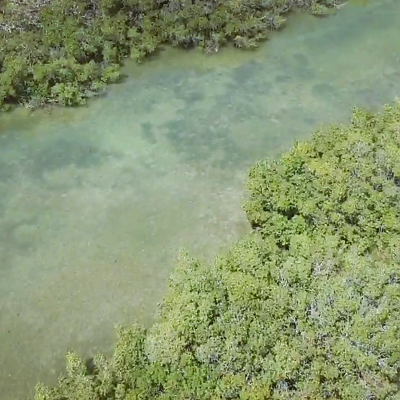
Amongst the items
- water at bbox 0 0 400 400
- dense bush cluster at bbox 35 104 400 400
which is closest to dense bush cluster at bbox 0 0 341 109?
water at bbox 0 0 400 400

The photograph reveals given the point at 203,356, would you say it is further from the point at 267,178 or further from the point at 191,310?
the point at 267,178

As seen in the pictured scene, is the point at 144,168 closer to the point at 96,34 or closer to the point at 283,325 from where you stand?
the point at 96,34

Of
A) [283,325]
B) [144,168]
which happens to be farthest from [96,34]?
[283,325]

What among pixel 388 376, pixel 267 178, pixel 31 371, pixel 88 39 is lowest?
pixel 31 371

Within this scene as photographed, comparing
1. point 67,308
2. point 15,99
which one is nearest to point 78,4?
point 15,99

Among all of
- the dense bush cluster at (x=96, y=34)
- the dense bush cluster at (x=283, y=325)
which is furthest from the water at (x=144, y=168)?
the dense bush cluster at (x=283, y=325)

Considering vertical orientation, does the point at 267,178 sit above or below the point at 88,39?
below
